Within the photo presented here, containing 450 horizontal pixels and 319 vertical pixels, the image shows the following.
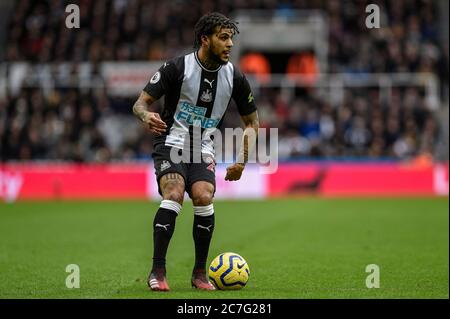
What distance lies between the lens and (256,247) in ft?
42.2

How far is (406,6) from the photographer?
29.9 meters

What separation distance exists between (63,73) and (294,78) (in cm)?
712

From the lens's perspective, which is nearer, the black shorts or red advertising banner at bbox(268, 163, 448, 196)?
the black shorts

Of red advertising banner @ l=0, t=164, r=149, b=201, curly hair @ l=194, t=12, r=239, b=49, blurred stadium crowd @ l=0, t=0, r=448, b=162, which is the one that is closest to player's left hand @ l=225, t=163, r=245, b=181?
curly hair @ l=194, t=12, r=239, b=49

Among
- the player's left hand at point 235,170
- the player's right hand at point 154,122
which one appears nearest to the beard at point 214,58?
the player's right hand at point 154,122

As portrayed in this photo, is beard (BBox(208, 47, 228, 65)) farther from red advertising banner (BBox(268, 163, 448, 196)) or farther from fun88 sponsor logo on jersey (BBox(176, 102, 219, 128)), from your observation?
red advertising banner (BBox(268, 163, 448, 196))

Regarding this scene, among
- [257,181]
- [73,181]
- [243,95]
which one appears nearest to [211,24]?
[243,95]

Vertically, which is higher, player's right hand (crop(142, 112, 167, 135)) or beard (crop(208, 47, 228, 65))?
beard (crop(208, 47, 228, 65))

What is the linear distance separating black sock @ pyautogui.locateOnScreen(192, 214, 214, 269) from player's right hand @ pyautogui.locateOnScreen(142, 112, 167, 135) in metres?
0.93

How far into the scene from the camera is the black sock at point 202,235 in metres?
8.45

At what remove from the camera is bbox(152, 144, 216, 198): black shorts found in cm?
831

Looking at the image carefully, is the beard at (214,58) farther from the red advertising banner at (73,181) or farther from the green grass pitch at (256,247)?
the red advertising banner at (73,181)

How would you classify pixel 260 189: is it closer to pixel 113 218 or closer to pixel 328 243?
pixel 113 218

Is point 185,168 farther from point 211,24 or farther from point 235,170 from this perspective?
point 211,24
